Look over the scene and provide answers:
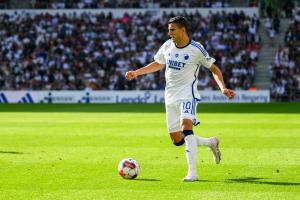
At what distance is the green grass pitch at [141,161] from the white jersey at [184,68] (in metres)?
1.42

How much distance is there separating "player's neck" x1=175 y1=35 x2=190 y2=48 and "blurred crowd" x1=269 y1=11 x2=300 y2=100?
33.7 metres

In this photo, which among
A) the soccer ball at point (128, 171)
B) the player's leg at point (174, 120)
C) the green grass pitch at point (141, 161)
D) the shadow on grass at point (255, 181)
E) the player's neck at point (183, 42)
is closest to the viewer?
the green grass pitch at point (141, 161)

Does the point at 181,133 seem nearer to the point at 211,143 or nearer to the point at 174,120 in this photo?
the point at 174,120

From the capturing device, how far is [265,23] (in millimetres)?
51875

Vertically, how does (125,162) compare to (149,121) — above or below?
above

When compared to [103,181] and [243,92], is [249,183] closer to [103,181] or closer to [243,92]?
[103,181]

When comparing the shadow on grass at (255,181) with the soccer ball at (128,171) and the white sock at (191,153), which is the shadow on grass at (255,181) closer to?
the white sock at (191,153)

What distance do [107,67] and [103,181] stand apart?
37909mm

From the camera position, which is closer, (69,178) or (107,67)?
(69,178)

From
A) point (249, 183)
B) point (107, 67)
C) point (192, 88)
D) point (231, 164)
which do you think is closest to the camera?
point (249, 183)

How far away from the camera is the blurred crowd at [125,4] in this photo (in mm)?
53656

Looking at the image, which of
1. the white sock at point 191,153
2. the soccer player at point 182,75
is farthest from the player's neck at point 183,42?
the white sock at point 191,153

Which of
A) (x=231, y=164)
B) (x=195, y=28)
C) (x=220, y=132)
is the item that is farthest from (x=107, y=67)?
(x=231, y=164)

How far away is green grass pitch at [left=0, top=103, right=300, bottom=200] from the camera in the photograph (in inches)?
420
